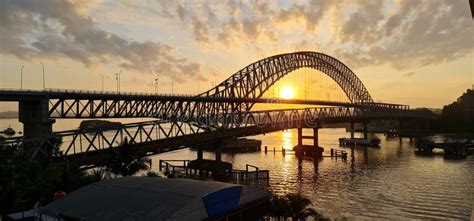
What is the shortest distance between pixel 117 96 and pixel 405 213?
61830 millimetres

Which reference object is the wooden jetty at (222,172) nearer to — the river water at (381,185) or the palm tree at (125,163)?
the river water at (381,185)

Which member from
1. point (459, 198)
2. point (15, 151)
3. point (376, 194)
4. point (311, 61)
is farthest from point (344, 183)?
point (311, 61)

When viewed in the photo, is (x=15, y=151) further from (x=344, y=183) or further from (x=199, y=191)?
(x=344, y=183)

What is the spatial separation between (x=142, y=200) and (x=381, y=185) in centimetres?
4613

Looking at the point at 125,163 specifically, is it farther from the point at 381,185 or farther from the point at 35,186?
the point at 381,185

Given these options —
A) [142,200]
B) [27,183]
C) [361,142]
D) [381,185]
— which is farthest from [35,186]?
[361,142]

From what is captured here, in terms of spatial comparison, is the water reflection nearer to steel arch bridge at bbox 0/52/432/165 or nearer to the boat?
steel arch bridge at bbox 0/52/432/165

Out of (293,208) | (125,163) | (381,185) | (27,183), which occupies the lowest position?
(381,185)

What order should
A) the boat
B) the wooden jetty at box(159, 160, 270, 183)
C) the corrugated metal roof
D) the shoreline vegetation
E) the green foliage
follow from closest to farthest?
the corrugated metal roof < the green foliage < the shoreline vegetation < the wooden jetty at box(159, 160, 270, 183) < the boat

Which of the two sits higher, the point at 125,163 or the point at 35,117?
the point at 35,117

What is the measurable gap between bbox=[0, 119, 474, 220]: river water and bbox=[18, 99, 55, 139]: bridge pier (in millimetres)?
27037

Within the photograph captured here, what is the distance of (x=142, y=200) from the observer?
2656 centimetres

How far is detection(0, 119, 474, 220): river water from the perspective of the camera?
150ft

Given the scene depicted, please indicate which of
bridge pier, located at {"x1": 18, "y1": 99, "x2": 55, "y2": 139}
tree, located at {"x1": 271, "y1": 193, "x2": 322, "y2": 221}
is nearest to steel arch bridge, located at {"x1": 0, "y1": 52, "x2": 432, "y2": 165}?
bridge pier, located at {"x1": 18, "y1": 99, "x2": 55, "y2": 139}
